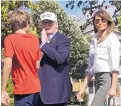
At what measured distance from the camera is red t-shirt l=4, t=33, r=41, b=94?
4.27 metres

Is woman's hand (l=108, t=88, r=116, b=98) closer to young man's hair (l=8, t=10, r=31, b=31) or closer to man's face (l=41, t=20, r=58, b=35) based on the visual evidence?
man's face (l=41, t=20, r=58, b=35)

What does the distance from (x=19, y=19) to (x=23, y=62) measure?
0.43 metres

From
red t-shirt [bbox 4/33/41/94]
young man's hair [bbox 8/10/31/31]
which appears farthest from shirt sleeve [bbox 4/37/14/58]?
young man's hair [bbox 8/10/31/31]

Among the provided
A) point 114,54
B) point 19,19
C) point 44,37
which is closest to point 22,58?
point 19,19

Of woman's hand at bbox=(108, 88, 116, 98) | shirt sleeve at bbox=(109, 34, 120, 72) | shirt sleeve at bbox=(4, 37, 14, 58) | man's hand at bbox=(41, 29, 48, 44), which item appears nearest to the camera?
shirt sleeve at bbox=(4, 37, 14, 58)

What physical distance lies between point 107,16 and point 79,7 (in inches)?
517

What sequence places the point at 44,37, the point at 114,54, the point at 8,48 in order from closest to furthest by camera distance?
the point at 8,48 → the point at 114,54 → the point at 44,37

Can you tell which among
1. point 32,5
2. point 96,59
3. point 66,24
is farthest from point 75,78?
point 96,59

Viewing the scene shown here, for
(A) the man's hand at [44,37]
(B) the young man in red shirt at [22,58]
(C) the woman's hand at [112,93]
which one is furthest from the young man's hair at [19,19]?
(C) the woman's hand at [112,93]

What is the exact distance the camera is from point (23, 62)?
170 inches

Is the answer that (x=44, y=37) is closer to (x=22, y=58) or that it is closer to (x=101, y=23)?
(x=22, y=58)

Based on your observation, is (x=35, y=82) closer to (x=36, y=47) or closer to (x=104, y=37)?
(x=36, y=47)

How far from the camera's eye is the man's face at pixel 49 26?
473 cm

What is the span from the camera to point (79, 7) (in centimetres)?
1781
